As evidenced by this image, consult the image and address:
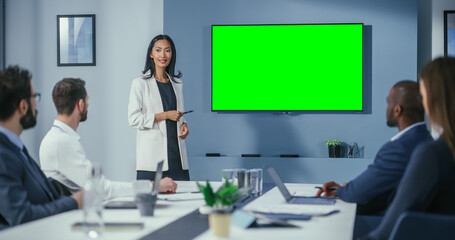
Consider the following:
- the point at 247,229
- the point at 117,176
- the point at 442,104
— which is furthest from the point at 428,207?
the point at 117,176

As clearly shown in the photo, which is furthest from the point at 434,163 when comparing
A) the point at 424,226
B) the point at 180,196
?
the point at 180,196

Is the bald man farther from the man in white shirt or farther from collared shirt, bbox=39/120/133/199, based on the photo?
collared shirt, bbox=39/120/133/199

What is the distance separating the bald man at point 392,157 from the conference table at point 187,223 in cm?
10

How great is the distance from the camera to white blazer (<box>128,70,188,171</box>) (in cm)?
441

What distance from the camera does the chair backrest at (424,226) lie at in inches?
69.5

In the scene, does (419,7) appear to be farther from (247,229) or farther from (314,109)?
(247,229)

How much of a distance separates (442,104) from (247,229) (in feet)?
2.44

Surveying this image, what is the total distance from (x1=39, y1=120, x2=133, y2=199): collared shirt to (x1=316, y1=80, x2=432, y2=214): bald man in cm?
106

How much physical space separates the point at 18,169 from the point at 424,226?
4.88 feet

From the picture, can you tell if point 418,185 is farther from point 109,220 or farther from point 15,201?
point 15,201

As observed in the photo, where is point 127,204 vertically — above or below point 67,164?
below

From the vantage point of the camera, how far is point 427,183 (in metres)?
1.84

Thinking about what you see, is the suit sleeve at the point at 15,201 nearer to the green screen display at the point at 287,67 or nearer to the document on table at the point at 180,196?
the document on table at the point at 180,196

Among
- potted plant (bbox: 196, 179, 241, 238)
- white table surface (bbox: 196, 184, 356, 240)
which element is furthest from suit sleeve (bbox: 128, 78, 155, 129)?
potted plant (bbox: 196, 179, 241, 238)
